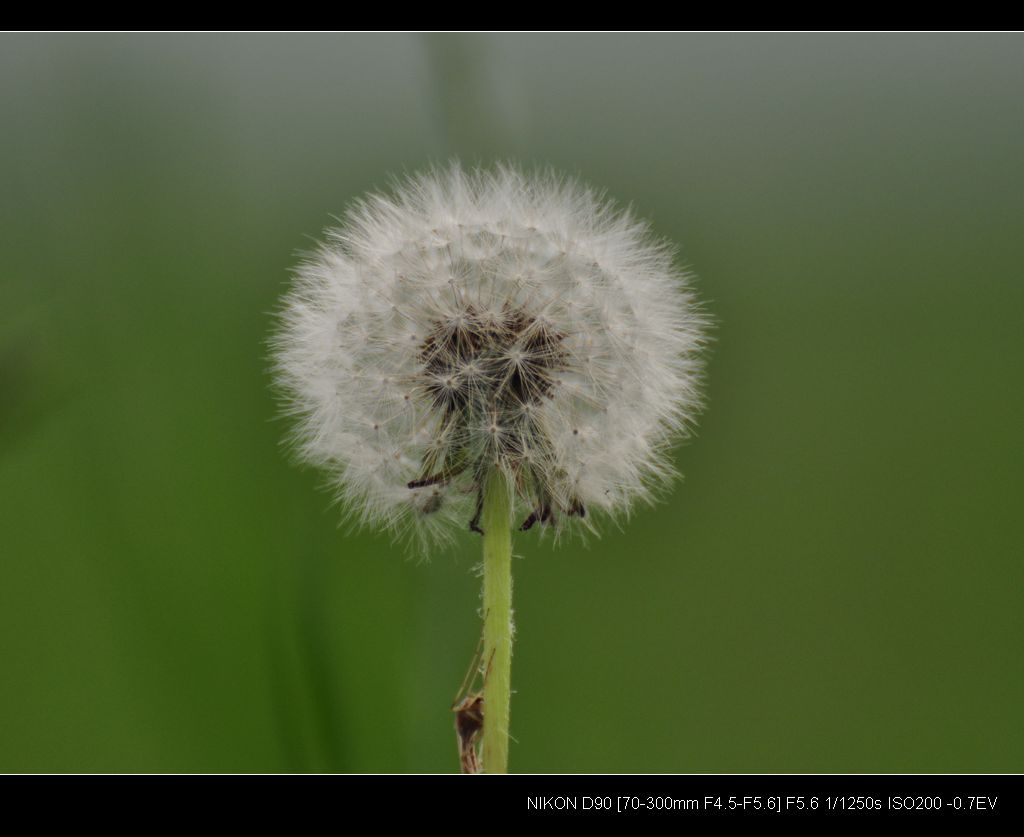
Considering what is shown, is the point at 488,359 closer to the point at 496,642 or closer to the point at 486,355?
the point at 486,355

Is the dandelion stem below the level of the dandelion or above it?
below

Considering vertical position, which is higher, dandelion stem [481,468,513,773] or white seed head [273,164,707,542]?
white seed head [273,164,707,542]

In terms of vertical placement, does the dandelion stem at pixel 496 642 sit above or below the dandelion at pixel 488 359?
below

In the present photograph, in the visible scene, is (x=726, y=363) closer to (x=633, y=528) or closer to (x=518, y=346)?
(x=633, y=528)

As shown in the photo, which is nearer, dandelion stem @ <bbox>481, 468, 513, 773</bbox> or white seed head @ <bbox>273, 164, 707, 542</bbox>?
dandelion stem @ <bbox>481, 468, 513, 773</bbox>
